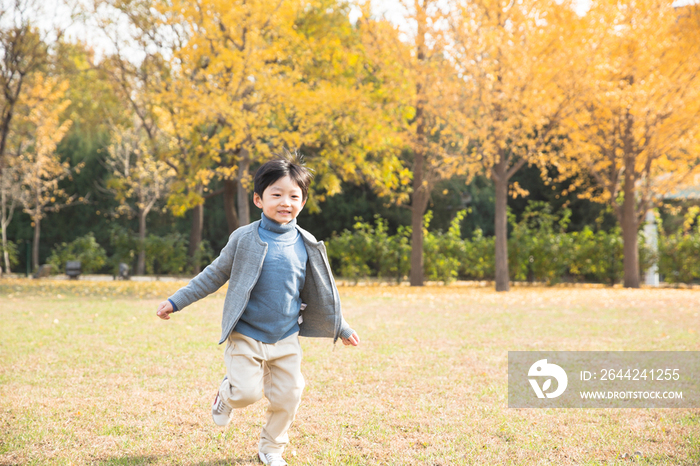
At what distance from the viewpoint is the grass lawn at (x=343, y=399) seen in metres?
2.97

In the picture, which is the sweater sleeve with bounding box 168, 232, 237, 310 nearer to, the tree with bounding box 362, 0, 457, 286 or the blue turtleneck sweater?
the blue turtleneck sweater

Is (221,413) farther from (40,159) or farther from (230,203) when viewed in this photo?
(40,159)

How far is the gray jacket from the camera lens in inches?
109

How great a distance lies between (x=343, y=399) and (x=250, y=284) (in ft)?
5.06

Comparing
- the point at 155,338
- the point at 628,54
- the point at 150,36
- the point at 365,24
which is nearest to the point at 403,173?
the point at 365,24

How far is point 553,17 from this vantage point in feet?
41.0

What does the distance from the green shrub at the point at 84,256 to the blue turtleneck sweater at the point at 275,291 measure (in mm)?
16472

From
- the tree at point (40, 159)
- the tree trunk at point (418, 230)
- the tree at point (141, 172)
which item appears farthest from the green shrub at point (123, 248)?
the tree trunk at point (418, 230)

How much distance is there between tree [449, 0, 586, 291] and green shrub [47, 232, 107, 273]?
465 inches

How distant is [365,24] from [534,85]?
414 cm

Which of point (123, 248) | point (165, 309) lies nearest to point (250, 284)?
point (165, 309)

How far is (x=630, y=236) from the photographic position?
14852mm

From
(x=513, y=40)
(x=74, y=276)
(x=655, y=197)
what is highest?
(x=513, y=40)

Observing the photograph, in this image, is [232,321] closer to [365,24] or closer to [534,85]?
[534,85]
